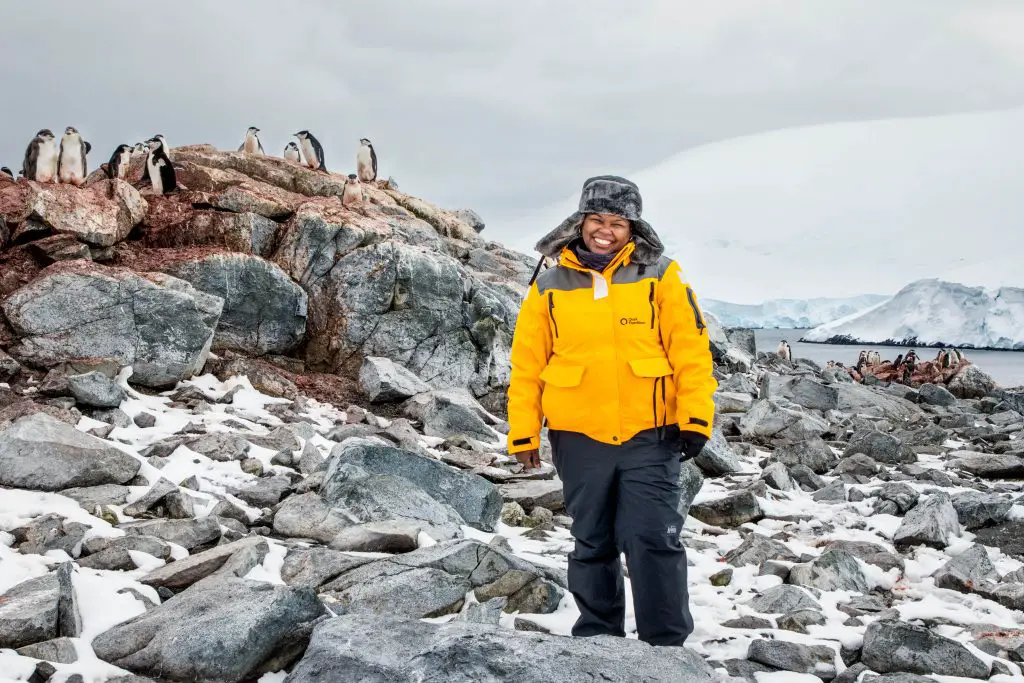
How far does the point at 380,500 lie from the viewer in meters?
5.70

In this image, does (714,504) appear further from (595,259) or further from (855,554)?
(595,259)

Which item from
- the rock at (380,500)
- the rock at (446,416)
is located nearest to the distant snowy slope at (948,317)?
the rock at (446,416)

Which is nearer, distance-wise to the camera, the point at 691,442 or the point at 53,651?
the point at 53,651

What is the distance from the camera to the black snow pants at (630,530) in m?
3.69

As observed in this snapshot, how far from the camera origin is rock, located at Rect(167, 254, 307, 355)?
10.2m

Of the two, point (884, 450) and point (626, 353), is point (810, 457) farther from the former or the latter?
point (626, 353)

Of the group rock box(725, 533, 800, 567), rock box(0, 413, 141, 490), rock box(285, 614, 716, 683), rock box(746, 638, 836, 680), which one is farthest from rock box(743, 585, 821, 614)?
rock box(0, 413, 141, 490)

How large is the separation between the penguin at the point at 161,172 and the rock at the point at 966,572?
11.3 metres

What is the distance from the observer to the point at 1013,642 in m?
4.18

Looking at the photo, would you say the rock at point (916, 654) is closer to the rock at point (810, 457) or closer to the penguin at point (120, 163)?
the rock at point (810, 457)

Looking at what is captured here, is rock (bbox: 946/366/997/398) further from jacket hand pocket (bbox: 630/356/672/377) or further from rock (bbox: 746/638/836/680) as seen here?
jacket hand pocket (bbox: 630/356/672/377)

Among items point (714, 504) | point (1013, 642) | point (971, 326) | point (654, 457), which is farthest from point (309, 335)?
point (971, 326)

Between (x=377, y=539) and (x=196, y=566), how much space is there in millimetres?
1047

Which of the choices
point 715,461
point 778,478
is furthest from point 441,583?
point 715,461
